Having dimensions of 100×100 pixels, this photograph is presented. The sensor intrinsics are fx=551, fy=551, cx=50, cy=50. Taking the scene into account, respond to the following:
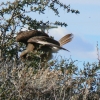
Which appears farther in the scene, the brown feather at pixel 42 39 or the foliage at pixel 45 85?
the brown feather at pixel 42 39

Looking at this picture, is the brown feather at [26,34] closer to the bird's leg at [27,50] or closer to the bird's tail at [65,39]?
the bird's leg at [27,50]

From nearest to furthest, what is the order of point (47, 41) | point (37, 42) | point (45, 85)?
point (45, 85), point (47, 41), point (37, 42)

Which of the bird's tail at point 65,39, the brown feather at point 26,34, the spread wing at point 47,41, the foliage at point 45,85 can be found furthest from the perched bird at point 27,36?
the foliage at point 45,85

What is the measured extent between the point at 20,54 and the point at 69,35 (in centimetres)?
142

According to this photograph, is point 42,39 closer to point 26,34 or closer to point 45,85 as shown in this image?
point 26,34

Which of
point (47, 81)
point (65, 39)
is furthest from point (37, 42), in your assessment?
point (47, 81)

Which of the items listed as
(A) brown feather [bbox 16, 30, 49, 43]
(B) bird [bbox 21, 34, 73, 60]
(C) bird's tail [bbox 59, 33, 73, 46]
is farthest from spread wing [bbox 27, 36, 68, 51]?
(C) bird's tail [bbox 59, 33, 73, 46]

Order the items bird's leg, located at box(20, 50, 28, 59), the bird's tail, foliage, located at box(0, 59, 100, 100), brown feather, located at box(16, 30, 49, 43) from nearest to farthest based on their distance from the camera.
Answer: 1. foliage, located at box(0, 59, 100, 100)
2. bird's leg, located at box(20, 50, 28, 59)
3. brown feather, located at box(16, 30, 49, 43)
4. the bird's tail

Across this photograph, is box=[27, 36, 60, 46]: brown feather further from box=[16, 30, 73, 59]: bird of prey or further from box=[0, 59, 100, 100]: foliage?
box=[0, 59, 100, 100]: foliage

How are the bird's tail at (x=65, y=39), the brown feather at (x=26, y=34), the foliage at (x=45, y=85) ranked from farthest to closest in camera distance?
the bird's tail at (x=65, y=39), the brown feather at (x=26, y=34), the foliage at (x=45, y=85)

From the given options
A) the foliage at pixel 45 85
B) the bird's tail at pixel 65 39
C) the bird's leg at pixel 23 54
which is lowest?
the foliage at pixel 45 85

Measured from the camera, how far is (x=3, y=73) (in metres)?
8.12

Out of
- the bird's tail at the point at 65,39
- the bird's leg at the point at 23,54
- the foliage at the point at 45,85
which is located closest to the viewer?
the foliage at the point at 45,85

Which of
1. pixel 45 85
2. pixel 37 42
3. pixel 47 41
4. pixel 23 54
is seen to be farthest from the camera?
pixel 37 42
